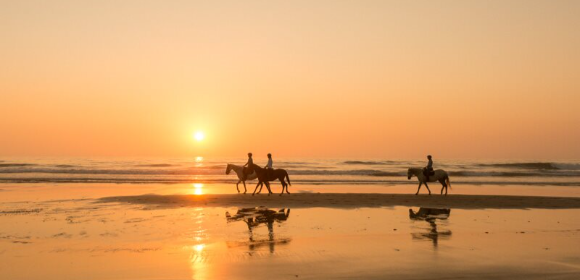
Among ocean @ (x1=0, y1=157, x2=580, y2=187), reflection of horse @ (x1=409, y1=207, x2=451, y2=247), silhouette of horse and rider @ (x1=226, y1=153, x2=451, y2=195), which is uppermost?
silhouette of horse and rider @ (x1=226, y1=153, x2=451, y2=195)

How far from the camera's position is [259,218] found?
1564cm

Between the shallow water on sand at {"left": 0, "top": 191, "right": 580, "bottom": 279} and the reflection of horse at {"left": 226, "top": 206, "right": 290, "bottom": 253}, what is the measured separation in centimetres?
4

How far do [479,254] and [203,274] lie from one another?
5427mm

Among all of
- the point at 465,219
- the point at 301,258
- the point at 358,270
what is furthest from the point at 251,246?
the point at 465,219

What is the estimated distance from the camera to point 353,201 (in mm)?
21641

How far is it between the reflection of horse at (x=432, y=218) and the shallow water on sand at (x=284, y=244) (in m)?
0.04

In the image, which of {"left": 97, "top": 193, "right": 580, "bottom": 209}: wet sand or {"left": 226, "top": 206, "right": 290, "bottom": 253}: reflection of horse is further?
{"left": 97, "top": 193, "right": 580, "bottom": 209}: wet sand

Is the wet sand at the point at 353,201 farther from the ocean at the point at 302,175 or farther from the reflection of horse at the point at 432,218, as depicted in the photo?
the ocean at the point at 302,175

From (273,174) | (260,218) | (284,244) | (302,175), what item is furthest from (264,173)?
(302,175)

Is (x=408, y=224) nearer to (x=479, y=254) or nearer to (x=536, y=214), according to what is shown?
(x=479, y=254)

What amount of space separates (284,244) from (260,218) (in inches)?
190

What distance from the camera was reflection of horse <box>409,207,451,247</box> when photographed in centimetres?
1200

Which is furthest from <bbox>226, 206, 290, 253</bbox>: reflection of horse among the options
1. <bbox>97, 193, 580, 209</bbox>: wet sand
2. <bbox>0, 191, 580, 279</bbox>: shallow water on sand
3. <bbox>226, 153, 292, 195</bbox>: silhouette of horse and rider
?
<bbox>226, 153, 292, 195</bbox>: silhouette of horse and rider

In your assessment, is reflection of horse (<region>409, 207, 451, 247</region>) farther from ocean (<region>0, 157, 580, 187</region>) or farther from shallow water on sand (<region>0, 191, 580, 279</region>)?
ocean (<region>0, 157, 580, 187</region>)
